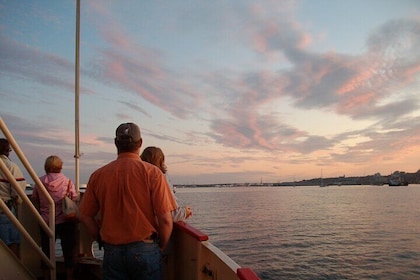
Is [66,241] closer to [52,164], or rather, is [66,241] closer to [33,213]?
[33,213]

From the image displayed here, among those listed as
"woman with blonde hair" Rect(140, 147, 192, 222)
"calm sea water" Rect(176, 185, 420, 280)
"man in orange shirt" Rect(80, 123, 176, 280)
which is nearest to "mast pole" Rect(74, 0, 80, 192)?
"woman with blonde hair" Rect(140, 147, 192, 222)

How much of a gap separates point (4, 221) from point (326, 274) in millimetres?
13354

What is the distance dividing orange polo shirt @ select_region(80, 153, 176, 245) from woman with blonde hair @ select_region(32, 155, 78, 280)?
235 centimetres

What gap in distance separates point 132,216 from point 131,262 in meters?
0.35

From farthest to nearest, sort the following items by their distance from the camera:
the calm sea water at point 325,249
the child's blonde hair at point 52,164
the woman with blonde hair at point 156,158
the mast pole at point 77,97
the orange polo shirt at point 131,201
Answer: the calm sea water at point 325,249 < the mast pole at point 77,97 < the child's blonde hair at point 52,164 < the woman with blonde hair at point 156,158 < the orange polo shirt at point 131,201

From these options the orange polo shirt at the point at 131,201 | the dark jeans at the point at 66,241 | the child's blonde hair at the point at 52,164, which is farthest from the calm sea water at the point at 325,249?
the orange polo shirt at the point at 131,201

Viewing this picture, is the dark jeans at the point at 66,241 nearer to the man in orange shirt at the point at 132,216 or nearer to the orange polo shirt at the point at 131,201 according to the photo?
the man in orange shirt at the point at 132,216

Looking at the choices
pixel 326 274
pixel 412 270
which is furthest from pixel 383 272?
pixel 326 274

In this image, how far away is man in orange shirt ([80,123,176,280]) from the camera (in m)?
2.29

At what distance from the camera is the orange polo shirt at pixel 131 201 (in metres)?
2.29

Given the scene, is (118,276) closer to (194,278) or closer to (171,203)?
(171,203)

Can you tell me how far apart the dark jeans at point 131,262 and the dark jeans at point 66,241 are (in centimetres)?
237

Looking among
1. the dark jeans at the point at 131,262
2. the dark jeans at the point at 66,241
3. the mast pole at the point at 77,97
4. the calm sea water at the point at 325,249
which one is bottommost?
the calm sea water at the point at 325,249

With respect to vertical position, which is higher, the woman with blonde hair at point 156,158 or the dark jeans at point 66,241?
the woman with blonde hair at point 156,158
